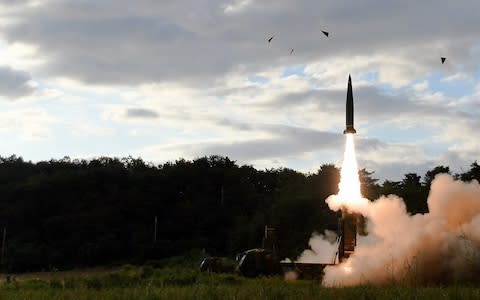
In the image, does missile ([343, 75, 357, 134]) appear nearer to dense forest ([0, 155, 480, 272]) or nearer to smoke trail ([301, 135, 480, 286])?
smoke trail ([301, 135, 480, 286])

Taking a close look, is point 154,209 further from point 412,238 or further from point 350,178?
point 412,238

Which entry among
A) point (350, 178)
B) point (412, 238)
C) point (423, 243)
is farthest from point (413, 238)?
point (350, 178)

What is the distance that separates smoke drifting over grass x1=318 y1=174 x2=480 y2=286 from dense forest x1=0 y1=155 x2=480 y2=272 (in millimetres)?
19329

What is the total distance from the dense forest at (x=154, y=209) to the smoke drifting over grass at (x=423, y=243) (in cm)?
1933

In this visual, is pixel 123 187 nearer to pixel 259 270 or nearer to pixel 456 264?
pixel 259 270

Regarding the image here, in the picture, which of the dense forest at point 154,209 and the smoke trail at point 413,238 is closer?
the smoke trail at point 413,238

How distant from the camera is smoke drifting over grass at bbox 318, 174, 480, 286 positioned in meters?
29.8

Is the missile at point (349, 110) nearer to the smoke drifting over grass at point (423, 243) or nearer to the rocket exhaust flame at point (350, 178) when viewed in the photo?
the rocket exhaust flame at point (350, 178)

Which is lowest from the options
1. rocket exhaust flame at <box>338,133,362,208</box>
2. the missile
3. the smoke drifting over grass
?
the smoke drifting over grass

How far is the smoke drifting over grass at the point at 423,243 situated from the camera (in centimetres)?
2980

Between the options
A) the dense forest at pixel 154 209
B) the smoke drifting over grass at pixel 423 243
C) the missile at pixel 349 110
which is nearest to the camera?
the smoke drifting over grass at pixel 423 243

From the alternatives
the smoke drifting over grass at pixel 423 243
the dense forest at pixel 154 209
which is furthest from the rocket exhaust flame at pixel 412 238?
the dense forest at pixel 154 209

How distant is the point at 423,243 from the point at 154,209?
2100 inches

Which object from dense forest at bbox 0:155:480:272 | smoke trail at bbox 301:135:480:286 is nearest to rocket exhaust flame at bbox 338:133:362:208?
smoke trail at bbox 301:135:480:286
